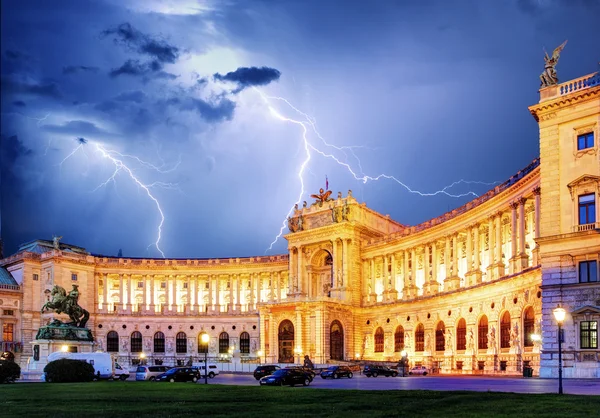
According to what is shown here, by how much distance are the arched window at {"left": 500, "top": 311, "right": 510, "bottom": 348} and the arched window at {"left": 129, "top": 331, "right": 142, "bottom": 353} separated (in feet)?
241

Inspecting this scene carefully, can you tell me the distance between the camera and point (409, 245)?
100750mm

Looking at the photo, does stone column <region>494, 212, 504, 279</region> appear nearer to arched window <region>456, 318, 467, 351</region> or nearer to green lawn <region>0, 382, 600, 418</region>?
arched window <region>456, 318, 467, 351</region>

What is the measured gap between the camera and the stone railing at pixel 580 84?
5671 cm

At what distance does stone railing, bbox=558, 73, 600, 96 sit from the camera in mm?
56713

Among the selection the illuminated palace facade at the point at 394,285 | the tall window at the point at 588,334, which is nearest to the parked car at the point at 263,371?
the illuminated palace facade at the point at 394,285

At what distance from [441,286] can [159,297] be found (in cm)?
5872

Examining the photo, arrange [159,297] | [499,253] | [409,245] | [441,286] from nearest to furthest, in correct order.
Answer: [499,253]
[441,286]
[409,245]
[159,297]

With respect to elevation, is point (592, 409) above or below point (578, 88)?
below

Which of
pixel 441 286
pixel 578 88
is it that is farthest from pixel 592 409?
pixel 441 286

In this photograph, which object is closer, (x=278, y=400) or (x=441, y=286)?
(x=278, y=400)

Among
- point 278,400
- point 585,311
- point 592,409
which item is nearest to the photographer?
point 592,409

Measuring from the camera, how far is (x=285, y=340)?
105 m

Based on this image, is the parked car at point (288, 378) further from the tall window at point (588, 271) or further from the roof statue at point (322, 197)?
the roof statue at point (322, 197)

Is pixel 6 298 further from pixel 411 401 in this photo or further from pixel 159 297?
pixel 411 401
